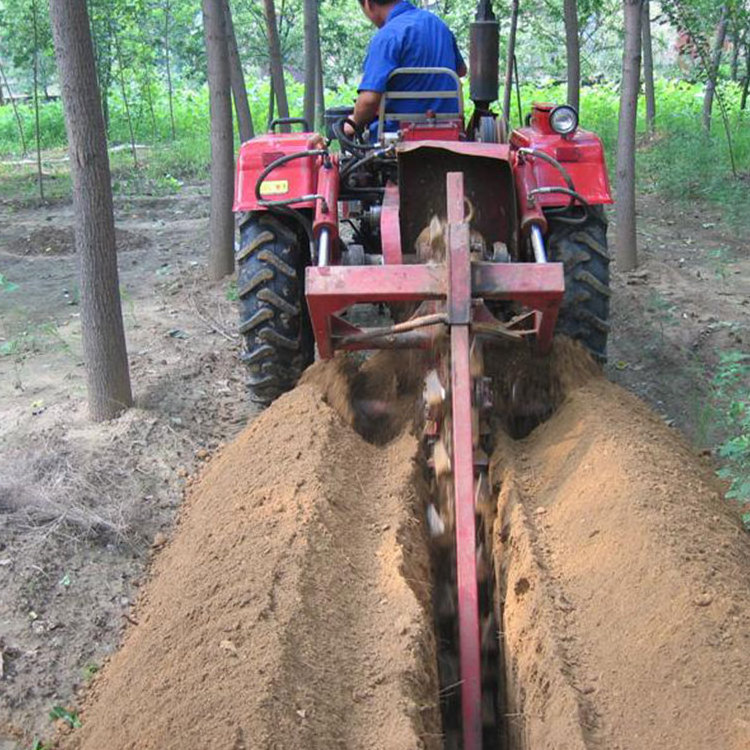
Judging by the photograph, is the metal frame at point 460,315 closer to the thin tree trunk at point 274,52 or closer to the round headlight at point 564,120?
the round headlight at point 564,120

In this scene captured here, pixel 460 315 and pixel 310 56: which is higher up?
pixel 310 56

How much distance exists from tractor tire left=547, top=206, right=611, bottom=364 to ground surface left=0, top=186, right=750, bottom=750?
790 mm

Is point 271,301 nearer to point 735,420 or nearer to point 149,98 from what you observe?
point 735,420

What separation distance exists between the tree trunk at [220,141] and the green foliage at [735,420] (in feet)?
14.5

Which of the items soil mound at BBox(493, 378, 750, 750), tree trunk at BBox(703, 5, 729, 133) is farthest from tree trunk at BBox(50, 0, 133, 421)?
tree trunk at BBox(703, 5, 729, 133)

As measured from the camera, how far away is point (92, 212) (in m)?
5.55

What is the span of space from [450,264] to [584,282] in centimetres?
164

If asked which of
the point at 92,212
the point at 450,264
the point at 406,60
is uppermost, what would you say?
the point at 406,60

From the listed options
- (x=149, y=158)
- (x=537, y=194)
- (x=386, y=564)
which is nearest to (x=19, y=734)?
(x=386, y=564)

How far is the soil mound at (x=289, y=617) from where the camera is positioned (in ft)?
9.76

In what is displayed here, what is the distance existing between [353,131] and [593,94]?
22.3 meters

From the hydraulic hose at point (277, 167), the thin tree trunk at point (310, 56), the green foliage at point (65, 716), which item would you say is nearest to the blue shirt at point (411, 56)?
the hydraulic hose at point (277, 167)

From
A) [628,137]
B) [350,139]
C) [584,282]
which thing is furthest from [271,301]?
[628,137]

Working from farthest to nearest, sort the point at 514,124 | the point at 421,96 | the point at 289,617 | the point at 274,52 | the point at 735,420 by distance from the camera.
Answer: the point at 514,124, the point at 274,52, the point at 735,420, the point at 421,96, the point at 289,617
